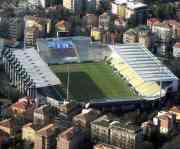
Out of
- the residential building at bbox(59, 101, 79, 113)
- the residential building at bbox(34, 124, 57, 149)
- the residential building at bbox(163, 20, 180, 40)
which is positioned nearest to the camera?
the residential building at bbox(34, 124, 57, 149)

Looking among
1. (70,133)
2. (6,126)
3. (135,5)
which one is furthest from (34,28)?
(70,133)

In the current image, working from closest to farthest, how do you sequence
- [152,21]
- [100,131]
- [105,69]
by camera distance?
[100,131] → [105,69] → [152,21]

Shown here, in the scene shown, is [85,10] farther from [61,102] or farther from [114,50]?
[61,102]

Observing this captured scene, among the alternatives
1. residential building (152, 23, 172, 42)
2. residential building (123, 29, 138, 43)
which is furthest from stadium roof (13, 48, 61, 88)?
residential building (152, 23, 172, 42)

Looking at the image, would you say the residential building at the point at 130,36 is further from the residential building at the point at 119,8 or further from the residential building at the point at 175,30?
the residential building at the point at 119,8

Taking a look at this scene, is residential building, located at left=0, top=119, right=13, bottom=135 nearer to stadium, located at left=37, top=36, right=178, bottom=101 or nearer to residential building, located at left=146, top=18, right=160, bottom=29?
stadium, located at left=37, top=36, right=178, bottom=101

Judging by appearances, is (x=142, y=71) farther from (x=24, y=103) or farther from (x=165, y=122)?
(x=24, y=103)

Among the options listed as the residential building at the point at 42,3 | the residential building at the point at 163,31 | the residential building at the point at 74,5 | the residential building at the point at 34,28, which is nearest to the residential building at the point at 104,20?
the residential building at the point at 74,5
